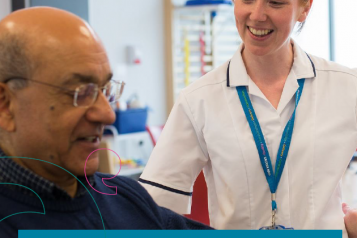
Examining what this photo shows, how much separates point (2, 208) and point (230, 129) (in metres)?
0.95

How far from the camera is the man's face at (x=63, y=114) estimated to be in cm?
99

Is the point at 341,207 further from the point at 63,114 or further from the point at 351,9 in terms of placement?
the point at 351,9

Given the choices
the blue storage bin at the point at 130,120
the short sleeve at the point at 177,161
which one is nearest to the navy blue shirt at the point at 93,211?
the short sleeve at the point at 177,161

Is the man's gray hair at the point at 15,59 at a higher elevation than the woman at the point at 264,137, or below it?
higher

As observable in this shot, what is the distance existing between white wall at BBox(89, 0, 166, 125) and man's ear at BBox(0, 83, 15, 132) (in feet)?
15.6

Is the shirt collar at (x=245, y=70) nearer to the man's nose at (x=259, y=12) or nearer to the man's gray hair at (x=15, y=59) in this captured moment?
the man's nose at (x=259, y=12)

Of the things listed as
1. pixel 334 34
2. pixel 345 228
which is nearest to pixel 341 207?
pixel 345 228

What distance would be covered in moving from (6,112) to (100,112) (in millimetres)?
192

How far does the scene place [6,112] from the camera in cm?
101

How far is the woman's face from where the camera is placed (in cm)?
172

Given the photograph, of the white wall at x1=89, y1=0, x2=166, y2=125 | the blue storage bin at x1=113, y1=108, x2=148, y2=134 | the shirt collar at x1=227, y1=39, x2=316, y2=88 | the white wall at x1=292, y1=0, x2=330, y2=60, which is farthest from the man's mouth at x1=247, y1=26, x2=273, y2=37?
the white wall at x1=292, y1=0, x2=330, y2=60

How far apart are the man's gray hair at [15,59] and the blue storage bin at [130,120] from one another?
441 cm

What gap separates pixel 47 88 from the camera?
0.99m

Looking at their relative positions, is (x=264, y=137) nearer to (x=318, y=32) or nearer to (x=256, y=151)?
(x=256, y=151)
